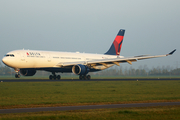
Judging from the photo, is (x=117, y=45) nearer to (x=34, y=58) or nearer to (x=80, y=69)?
(x=80, y=69)

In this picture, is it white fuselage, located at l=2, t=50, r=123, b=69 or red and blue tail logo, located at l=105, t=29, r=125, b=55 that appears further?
red and blue tail logo, located at l=105, t=29, r=125, b=55

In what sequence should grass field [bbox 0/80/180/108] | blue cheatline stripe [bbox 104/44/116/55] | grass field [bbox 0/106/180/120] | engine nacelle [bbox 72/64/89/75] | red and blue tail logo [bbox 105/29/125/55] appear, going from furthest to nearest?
red and blue tail logo [bbox 105/29/125/55] < blue cheatline stripe [bbox 104/44/116/55] < engine nacelle [bbox 72/64/89/75] < grass field [bbox 0/80/180/108] < grass field [bbox 0/106/180/120]

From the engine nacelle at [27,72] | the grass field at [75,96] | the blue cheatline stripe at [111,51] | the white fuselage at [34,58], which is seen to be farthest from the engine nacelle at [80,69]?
the grass field at [75,96]

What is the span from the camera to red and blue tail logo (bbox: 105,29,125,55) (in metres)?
63.5

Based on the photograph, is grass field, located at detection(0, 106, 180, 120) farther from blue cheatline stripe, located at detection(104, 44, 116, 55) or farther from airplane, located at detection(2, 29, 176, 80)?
blue cheatline stripe, located at detection(104, 44, 116, 55)

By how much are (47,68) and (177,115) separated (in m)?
35.9

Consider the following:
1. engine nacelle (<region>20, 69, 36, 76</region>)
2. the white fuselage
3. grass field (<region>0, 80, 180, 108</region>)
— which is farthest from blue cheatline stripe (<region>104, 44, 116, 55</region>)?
grass field (<region>0, 80, 180, 108</region>)

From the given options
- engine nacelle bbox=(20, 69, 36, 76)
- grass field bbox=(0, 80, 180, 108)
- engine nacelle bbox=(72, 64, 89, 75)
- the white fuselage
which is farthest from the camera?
engine nacelle bbox=(20, 69, 36, 76)

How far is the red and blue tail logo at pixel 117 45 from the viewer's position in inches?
2499

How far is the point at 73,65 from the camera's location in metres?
49.7

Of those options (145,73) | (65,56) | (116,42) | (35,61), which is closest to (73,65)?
(65,56)

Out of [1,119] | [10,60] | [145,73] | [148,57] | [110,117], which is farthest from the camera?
[145,73]

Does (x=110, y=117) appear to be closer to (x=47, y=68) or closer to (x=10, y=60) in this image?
(x=10, y=60)

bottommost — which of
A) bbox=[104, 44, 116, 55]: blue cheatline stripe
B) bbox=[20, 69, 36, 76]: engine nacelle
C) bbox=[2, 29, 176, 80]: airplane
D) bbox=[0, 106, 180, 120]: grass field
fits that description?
bbox=[0, 106, 180, 120]: grass field
